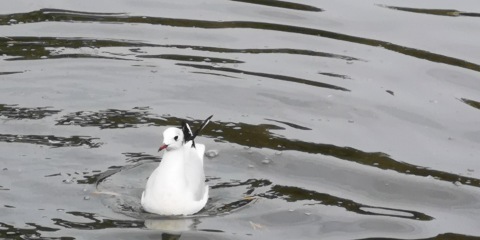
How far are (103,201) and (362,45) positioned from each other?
5.71m

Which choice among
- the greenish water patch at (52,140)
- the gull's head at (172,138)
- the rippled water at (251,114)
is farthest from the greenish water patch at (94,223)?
the greenish water patch at (52,140)

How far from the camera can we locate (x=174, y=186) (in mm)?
10531

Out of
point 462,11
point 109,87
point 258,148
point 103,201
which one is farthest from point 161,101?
point 462,11

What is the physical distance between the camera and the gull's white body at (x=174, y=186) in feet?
34.4

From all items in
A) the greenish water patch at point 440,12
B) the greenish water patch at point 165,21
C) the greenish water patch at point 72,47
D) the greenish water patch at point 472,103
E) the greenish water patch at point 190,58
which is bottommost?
the greenish water patch at point 472,103

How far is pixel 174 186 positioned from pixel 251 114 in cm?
256

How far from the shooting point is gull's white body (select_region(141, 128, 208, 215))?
34.4 feet

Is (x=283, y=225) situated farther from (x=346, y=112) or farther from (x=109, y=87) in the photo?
(x=109, y=87)

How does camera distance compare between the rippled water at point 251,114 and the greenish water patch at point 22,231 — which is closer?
the greenish water patch at point 22,231

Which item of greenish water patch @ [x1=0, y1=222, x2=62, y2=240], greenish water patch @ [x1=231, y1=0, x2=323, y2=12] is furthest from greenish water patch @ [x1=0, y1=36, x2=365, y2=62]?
greenish water patch @ [x1=0, y1=222, x2=62, y2=240]

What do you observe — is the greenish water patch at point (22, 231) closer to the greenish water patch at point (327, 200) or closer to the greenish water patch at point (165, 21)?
the greenish water patch at point (327, 200)

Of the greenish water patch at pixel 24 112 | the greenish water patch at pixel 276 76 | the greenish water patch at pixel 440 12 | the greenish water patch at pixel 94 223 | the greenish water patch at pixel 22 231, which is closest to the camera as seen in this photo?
the greenish water patch at pixel 22 231

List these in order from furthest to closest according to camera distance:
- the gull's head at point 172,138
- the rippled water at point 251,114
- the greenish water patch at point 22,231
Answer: the rippled water at point 251,114, the gull's head at point 172,138, the greenish water patch at point 22,231

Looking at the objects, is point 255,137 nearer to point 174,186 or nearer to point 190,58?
point 174,186
